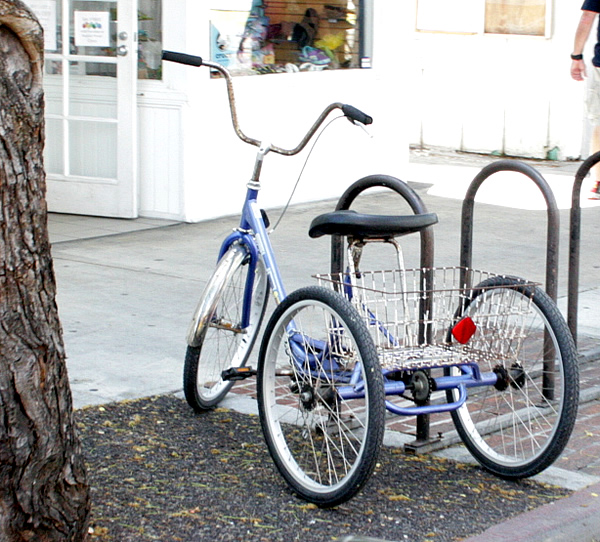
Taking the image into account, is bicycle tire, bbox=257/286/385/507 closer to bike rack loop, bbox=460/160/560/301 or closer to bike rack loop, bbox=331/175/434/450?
bike rack loop, bbox=331/175/434/450

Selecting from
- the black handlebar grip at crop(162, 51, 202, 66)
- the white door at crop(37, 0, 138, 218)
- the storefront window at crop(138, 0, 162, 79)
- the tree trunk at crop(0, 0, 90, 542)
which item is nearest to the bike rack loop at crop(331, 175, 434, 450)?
the black handlebar grip at crop(162, 51, 202, 66)

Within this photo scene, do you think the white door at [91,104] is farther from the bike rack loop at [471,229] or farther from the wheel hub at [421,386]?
the wheel hub at [421,386]

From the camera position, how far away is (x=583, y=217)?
9938 mm

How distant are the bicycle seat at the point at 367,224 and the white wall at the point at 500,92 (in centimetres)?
978

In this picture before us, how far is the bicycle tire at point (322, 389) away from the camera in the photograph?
3533 millimetres

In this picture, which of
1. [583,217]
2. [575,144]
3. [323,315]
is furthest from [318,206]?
[323,315]

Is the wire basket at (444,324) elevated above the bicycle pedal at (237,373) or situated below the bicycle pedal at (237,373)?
above

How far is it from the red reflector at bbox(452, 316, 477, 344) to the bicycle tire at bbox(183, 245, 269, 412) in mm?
1016

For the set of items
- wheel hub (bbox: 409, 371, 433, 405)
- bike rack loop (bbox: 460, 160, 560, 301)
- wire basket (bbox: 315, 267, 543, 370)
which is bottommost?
wheel hub (bbox: 409, 371, 433, 405)

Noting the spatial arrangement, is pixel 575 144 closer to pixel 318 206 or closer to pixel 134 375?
pixel 318 206

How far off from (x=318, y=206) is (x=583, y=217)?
235 centimetres

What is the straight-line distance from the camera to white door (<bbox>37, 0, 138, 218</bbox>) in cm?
890

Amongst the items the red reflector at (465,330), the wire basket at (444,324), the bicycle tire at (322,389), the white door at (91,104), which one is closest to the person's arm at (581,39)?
the white door at (91,104)

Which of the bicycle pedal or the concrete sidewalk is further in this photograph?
the concrete sidewalk
